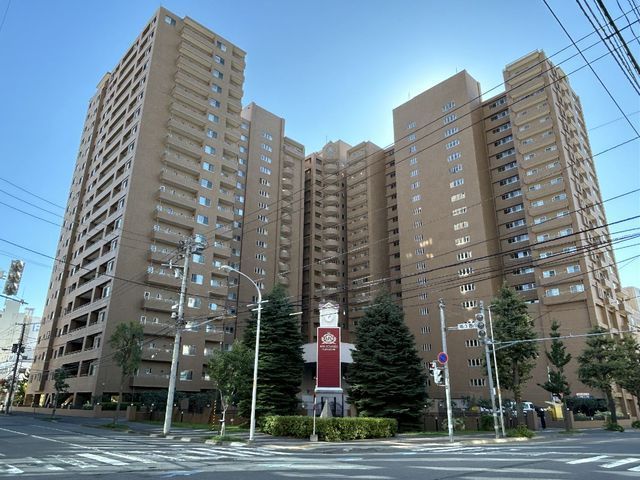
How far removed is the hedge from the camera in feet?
77.6

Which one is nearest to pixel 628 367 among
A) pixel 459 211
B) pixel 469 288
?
pixel 469 288

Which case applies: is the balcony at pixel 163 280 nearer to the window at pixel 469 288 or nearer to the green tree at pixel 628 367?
the window at pixel 469 288

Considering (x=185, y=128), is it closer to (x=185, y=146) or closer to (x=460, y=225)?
(x=185, y=146)

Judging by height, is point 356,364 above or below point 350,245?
below

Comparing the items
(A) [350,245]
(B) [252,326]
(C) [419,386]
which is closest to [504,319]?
(C) [419,386]

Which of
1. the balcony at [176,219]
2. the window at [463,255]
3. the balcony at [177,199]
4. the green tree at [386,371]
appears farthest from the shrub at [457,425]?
Answer: the balcony at [177,199]

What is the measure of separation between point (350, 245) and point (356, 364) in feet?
199

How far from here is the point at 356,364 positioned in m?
35.2

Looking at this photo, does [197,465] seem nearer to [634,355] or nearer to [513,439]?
[513,439]

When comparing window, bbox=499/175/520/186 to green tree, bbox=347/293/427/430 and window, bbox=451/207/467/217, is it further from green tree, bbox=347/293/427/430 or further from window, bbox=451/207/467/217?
green tree, bbox=347/293/427/430

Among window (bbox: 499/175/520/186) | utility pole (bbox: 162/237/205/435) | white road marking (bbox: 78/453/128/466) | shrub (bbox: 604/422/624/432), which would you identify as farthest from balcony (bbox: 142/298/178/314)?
window (bbox: 499/175/520/186)

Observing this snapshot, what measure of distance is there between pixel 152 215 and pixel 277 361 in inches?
1288

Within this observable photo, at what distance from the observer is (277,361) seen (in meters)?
36.6

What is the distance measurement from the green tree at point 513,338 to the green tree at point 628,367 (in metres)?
12.4
